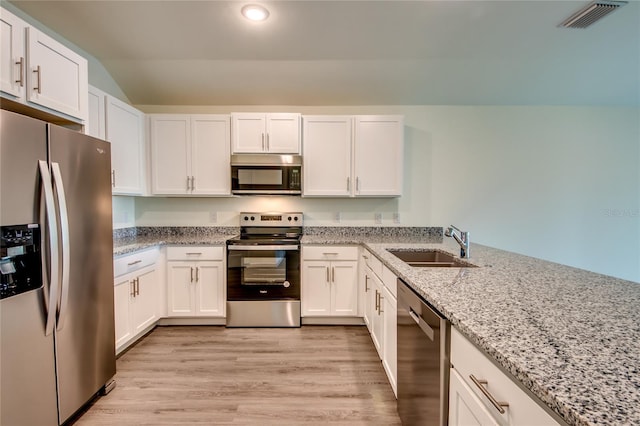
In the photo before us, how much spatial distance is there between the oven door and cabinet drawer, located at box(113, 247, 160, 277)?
2.36 feet

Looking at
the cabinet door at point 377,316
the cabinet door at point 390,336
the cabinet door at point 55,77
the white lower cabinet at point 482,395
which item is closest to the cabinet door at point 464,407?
the white lower cabinet at point 482,395

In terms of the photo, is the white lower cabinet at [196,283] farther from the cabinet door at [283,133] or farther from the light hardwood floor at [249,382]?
the cabinet door at [283,133]

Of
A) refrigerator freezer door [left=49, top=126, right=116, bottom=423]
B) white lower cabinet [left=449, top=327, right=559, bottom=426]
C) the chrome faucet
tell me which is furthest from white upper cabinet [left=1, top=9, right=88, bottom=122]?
the chrome faucet

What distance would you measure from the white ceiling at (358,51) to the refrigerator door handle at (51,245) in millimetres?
1662

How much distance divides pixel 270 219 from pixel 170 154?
1336mm

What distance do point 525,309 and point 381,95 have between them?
9.18ft

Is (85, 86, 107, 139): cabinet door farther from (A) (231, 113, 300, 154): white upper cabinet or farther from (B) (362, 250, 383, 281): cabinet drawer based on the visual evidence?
(B) (362, 250, 383, 281): cabinet drawer

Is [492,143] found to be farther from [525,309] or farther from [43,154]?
[43,154]

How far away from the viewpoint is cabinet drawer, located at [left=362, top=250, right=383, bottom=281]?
2097mm

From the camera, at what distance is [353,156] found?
9.98ft

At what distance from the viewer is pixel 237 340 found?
2561 mm

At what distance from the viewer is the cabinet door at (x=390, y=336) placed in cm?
166

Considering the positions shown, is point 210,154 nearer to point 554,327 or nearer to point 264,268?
point 264,268

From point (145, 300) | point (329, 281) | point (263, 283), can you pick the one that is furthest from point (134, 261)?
point (329, 281)
